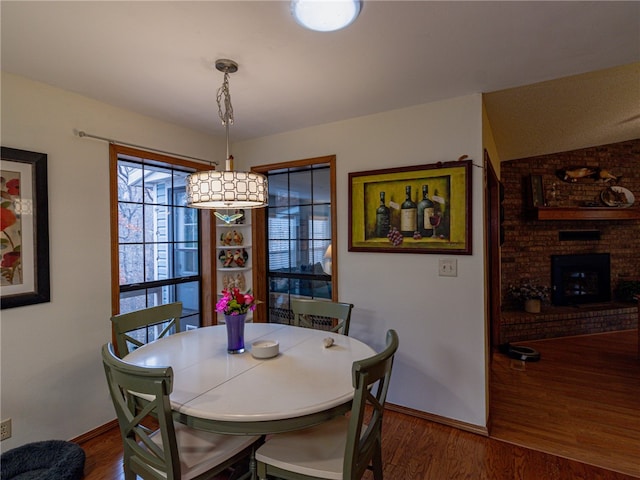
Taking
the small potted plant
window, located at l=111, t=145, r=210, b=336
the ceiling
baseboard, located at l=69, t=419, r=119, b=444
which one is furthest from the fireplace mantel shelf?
baseboard, located at l=69, t=419, r=119, b=444

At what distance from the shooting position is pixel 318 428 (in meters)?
1.60

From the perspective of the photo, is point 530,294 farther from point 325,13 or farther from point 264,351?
point 325,13

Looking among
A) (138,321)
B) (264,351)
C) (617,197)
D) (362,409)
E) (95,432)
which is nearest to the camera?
(362,409)

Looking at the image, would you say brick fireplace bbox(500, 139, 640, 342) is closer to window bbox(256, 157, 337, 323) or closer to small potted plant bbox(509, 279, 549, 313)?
small potted plant bbox(509, 279, 549, 313)

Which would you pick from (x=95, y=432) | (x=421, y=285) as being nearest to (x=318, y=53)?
(x=421, y=285)

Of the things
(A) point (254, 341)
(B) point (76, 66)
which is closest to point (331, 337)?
(A) point (254, 341)

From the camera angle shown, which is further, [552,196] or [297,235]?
[552,196]

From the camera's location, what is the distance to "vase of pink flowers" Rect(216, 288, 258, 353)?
1.79m

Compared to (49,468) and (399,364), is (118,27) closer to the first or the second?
(49,468)

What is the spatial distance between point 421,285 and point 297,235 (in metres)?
1.37

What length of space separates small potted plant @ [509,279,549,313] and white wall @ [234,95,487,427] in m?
2.76

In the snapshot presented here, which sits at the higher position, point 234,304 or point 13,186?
point 13,186

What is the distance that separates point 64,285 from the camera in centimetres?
216

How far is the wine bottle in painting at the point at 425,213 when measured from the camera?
8.04 feet
